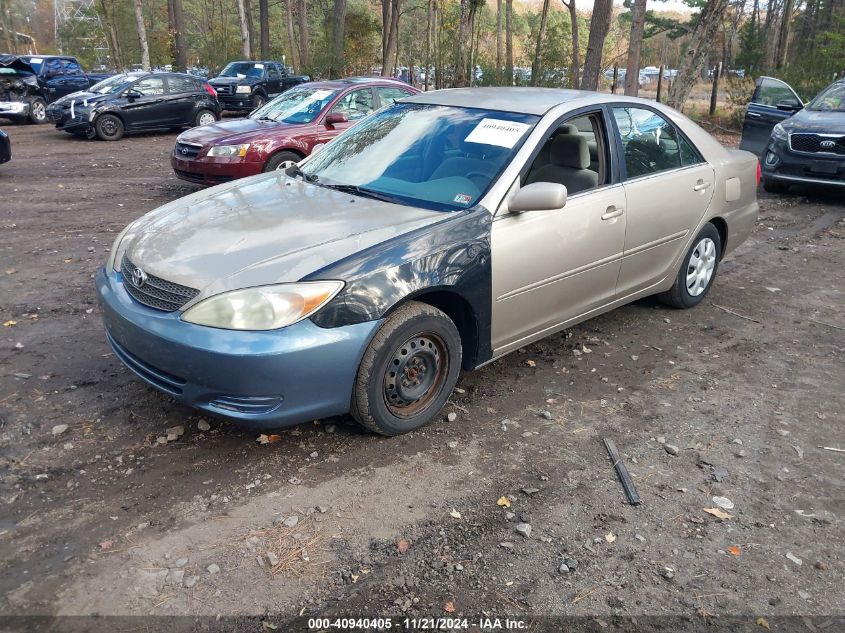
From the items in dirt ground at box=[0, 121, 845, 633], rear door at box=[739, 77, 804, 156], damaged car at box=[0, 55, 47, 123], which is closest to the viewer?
dirt ground at box=[0, 121, 845, 633]

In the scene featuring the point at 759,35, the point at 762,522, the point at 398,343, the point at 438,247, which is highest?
the point at 759,35

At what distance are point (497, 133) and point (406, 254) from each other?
121 centimetres

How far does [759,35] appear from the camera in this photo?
2859cm

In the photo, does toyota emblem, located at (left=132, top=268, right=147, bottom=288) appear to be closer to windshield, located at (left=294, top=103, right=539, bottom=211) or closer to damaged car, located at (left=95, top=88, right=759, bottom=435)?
damaged car, located at (left=95, top=88, right=759, bottom=435)

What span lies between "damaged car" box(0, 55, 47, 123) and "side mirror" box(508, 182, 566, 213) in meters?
18.2

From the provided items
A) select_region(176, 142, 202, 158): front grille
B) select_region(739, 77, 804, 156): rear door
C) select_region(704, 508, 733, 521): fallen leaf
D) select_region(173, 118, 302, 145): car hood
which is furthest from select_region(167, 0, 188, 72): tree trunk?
select_region(704, 508, 733, 521): fallen leaf

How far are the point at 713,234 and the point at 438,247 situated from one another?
3.06 m

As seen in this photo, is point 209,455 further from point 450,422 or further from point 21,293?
point 21,293

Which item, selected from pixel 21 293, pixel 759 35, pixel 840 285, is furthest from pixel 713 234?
pixel 759 35

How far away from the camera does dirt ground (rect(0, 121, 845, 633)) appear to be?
2709 mm

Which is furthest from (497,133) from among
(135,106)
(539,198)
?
(135,106)

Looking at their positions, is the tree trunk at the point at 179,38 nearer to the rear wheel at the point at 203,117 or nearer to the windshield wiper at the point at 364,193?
the rear wheel at the point at 203,117

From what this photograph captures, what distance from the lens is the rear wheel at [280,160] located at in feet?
29.9

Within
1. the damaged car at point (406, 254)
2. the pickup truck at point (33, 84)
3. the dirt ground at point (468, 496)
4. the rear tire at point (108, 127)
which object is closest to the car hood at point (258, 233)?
the damaged car at point (406, 254)
